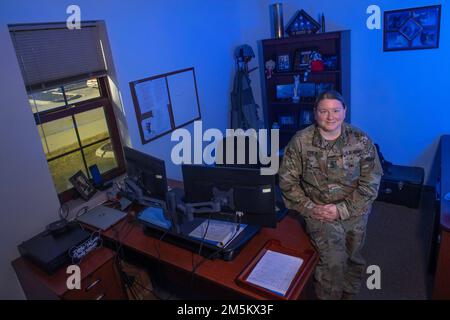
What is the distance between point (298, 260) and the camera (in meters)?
1.66

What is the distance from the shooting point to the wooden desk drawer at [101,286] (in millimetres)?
1874

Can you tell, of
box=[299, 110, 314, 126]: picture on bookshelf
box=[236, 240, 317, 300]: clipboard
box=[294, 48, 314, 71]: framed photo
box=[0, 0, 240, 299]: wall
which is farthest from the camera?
box=[299, 110, 314, 126]: picture on bookshelf

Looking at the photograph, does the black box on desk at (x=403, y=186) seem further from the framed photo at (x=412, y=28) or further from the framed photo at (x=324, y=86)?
the framed photo at (x=412, y=28)

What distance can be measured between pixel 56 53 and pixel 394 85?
3.11 metres

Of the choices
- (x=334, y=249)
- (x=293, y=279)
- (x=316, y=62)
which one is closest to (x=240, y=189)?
(x=293, y=279)

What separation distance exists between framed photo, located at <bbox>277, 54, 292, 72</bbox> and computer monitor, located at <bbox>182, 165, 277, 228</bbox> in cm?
229

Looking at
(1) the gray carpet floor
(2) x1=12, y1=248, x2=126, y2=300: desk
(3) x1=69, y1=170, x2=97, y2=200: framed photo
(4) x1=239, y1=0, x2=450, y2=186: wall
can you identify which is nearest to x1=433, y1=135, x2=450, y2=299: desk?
(1) the gray carpet floor

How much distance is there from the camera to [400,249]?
2703 mm

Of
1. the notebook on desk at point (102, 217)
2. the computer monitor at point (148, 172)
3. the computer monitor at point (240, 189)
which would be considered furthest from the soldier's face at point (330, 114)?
the notebook on desk at point (102, 217)

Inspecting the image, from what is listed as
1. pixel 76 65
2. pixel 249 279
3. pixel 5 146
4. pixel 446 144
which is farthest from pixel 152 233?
pixel 446 144

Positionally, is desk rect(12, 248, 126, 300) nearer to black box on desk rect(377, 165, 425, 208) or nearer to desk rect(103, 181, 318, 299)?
desk rect(103, 181, 318, 299)

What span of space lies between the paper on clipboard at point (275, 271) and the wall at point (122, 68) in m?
1.57

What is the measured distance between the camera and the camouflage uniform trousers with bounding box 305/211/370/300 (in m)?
1.82

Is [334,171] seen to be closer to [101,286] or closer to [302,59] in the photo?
[101,286]
